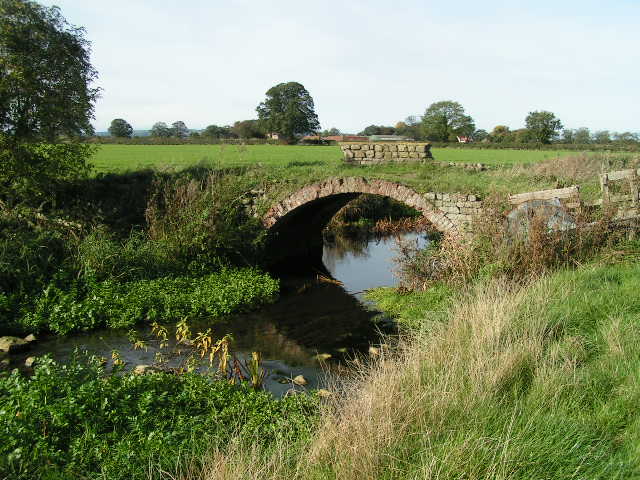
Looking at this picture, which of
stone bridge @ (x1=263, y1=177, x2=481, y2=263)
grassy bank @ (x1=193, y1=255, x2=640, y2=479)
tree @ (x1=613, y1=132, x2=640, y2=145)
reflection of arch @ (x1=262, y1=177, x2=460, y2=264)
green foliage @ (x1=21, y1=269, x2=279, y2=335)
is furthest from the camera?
tree @ (x1=613, y1=132, x2=640, y2=145)

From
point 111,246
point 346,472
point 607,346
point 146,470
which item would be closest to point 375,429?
point 346,472

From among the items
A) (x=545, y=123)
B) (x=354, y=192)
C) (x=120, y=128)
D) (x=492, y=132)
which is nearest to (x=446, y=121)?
(x=492, y=132)

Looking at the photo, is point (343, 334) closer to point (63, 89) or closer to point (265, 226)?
point (265, 226)

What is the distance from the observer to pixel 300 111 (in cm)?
6047

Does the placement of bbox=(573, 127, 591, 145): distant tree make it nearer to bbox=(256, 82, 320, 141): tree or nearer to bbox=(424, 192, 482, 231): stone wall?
bbox=(256, 82, 320, 141): tree

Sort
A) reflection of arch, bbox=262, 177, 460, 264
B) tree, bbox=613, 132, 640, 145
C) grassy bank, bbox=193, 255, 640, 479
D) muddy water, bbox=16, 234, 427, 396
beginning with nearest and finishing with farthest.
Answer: grassy bank, bbox=193, 255, 640, 479
muddy water, bbox=16, 234, 427, 396
reflection of arch, bbox=262, 177, 460, 264
tree, bbox=613, 132, 640, 145

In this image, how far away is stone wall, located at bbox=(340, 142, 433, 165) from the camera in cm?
1591

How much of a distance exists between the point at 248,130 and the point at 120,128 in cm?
1499

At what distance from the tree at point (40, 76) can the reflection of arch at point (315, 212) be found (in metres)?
5.58

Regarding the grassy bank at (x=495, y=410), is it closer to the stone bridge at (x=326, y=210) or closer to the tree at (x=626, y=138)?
the stone bridge at (x=326, y=210)

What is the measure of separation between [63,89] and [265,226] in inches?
234

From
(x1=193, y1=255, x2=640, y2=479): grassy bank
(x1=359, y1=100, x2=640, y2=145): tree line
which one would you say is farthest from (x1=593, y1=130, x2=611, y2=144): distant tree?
(x1=193, y1=255, x2=640, y2=479): grassy bank

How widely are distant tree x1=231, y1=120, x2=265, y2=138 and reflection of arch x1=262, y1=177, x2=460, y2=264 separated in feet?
150

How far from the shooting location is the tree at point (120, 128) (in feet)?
170
